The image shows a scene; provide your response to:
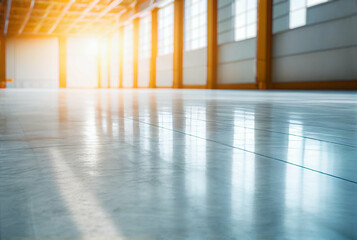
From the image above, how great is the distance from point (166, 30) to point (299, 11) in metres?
15.1

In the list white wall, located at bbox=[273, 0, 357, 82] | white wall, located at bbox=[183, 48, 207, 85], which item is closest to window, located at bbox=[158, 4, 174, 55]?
white wall, located at bbox=[183, 48, 207, 85]

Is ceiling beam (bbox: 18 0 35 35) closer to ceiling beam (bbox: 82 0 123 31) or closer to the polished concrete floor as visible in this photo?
ceiling beam (bbox: 82 0 123 31)

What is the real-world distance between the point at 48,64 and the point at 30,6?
14.3m

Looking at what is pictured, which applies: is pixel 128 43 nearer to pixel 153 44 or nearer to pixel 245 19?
pixel 153 44

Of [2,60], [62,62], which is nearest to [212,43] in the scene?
[62,62]

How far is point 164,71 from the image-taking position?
3328cm

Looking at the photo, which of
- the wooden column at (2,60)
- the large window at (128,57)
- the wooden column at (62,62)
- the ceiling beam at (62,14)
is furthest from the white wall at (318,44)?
the wooden column at (2,60)

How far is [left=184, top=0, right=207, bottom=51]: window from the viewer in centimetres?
2684

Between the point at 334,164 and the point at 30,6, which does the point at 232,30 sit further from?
the point at 334,164

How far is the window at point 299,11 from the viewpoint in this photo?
18.2m

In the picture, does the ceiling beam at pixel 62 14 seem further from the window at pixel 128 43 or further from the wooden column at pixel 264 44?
the wooden column at pixel 264 44

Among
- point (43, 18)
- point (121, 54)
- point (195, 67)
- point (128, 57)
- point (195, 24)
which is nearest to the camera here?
point (195, 24)

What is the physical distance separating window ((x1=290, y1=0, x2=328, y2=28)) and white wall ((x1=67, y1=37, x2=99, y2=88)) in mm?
32682

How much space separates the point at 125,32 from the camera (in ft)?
137
